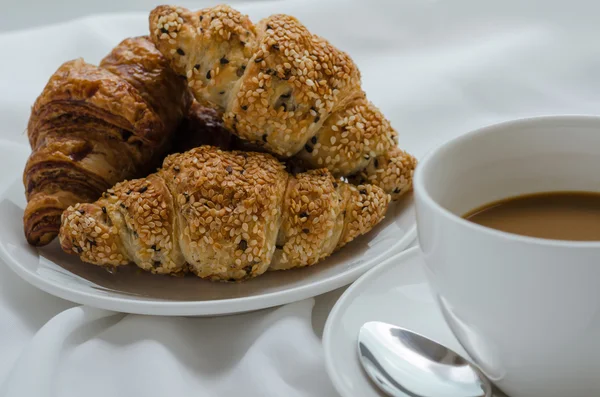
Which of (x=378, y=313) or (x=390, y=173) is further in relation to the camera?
(x=390, y=173)

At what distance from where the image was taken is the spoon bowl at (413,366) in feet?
3.69

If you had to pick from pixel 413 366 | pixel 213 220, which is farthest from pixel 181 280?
pixel 413 366

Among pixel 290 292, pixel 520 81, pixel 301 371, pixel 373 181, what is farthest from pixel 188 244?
pixel 520 81

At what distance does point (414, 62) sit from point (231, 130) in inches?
56.2

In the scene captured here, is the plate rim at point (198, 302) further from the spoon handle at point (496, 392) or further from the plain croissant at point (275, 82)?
the spoon handle at point (496, 392)

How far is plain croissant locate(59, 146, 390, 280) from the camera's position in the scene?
5.05 feet

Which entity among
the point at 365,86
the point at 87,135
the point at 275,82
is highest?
the point at 275,82

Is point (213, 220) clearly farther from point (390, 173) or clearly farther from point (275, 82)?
point (390, 173)

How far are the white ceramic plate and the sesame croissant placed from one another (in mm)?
74

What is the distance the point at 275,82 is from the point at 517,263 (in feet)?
2.63

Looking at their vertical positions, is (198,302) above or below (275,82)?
below

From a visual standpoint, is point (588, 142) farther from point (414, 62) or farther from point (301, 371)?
point (414, 62)

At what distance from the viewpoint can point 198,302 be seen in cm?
144

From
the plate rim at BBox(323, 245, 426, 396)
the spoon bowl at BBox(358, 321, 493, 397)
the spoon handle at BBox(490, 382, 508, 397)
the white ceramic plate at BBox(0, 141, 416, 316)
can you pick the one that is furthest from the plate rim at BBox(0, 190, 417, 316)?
the spoon handle at BBox(490, 382, 508, 397)
